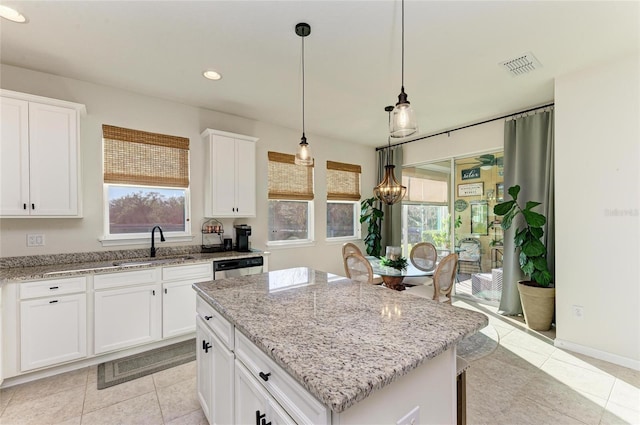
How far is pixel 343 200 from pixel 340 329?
423 cm

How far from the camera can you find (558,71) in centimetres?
279

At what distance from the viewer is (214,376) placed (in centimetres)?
165

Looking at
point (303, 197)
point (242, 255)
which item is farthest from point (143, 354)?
point (303, 197)

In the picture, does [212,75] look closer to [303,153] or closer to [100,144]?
[303,153]

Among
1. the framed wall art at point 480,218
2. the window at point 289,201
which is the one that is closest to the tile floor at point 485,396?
the framed wall art at point 480,218

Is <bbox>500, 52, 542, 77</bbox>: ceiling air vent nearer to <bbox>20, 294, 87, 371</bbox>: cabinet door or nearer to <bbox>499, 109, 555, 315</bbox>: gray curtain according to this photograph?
<bbox>499, 109, 555, 315</bbox>: gray curtain

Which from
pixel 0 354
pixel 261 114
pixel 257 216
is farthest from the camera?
pixel 257 216

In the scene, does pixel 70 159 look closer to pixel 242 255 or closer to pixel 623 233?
pixel 242 255

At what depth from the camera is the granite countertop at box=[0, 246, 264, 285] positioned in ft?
8.00

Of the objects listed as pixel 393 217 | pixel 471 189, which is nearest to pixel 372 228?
pixel 393 217

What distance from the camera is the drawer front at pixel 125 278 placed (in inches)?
104

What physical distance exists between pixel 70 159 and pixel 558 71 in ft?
16.3

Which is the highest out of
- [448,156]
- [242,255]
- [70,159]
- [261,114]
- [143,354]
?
[261,114]

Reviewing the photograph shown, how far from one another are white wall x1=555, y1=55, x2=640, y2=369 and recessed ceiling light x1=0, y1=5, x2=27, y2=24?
481 cm
